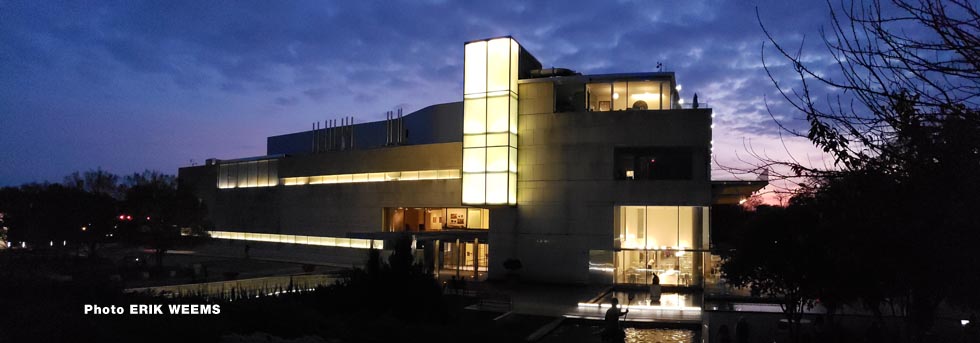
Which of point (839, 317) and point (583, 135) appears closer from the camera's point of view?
point (839, 317)

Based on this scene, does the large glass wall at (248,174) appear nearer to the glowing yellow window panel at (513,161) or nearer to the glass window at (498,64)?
the glass window at (498,64)

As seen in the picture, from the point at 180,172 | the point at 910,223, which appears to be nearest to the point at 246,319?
the point at 910,223

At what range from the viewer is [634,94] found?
3447cm

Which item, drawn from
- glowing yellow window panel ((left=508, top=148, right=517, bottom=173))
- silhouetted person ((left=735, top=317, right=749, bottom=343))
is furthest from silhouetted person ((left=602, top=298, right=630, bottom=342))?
glowing yellow window panel ((left=508, top=148, right=517, bottom=173))

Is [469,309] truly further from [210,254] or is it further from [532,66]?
[210,254]

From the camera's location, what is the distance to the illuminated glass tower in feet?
111

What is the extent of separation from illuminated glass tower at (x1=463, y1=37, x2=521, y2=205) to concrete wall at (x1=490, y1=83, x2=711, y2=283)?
1.17m

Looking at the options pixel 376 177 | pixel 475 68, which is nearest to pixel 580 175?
pixel 475 68

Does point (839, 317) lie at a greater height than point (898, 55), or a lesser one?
lesser

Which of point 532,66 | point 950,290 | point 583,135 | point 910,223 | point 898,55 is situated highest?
point 532,66

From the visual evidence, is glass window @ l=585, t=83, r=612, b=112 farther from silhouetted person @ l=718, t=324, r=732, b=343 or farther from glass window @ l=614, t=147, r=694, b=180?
silhouetted person @ l=718, t=324, r=732, b=343

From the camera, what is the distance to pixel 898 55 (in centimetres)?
553

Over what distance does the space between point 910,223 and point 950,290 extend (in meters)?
3.62

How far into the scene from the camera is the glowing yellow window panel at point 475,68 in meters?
34.6
